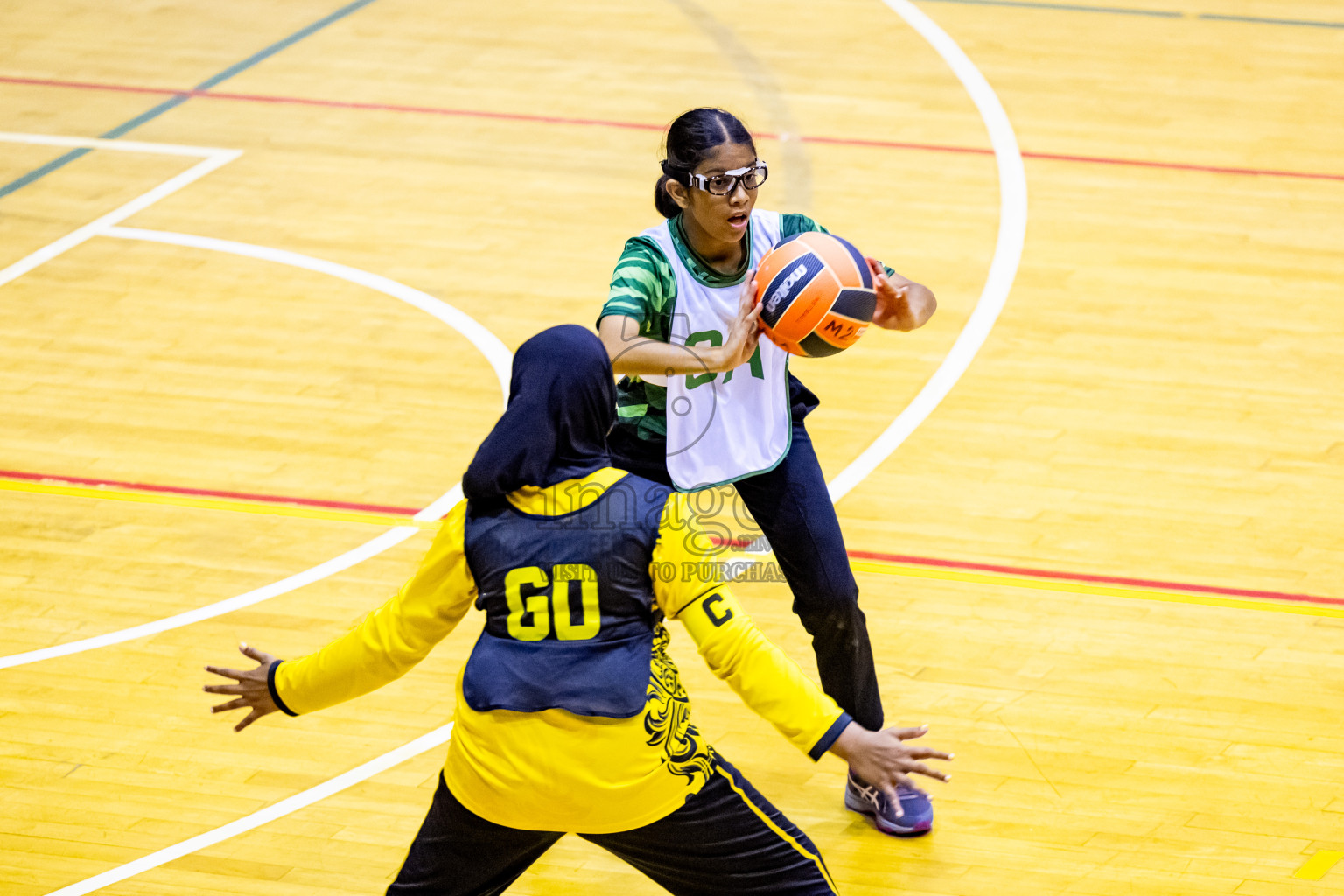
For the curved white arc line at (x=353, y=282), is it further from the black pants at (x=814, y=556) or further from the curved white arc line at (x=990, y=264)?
the black pants at (x=814, y=556)

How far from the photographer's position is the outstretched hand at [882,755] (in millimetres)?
2969

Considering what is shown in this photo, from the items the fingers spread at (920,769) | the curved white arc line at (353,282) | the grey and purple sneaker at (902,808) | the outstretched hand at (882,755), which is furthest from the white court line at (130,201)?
the fingers spread at (920,769)

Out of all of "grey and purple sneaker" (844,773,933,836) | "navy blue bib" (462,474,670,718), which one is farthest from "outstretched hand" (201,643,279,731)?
"grey and purple sneaker" (844,773,933,836)

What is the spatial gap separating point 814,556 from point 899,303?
80 centimetres

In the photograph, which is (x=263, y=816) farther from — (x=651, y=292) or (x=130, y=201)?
(x=130, y=201)

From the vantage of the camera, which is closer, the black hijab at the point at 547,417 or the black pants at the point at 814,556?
the black hijab at the point at 547,417

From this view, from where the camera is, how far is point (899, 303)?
4258 millimetres

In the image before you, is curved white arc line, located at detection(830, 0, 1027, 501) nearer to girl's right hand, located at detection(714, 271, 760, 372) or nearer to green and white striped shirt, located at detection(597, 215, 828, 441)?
green and white striped shirt, located at detection(597, 215, 828, 441)

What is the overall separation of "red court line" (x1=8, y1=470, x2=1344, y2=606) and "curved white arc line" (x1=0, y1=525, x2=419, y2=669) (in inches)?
9.7

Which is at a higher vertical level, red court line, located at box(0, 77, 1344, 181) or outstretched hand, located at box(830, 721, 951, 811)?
outstretched hand, located at box(830, 721, 951, 811)

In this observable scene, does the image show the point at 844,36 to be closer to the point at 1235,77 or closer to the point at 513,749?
the point at 1235,77

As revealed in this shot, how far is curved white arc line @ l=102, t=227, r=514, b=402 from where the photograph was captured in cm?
741

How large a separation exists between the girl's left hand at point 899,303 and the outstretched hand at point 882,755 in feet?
5.08

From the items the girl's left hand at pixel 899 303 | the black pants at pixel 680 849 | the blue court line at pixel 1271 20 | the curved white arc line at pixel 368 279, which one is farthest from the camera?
the blue court line at pixel 1271 20
